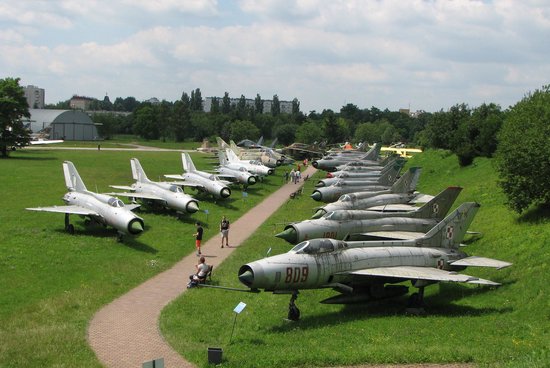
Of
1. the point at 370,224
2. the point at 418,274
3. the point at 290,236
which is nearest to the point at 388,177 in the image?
the point at 370,224

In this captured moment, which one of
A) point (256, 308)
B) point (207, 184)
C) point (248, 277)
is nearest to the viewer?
point (248, 277)

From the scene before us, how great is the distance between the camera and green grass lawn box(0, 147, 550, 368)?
15.3 m

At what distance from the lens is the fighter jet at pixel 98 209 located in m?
30.0

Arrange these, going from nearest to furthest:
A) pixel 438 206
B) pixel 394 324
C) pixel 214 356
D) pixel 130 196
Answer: pixel 214 356
pixel 394 324
pixel 438 206
pixel 130 196

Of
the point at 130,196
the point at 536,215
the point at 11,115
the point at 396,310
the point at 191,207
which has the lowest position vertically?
the point at 396,310

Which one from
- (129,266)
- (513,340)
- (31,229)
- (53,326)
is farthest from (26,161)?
(513,340)

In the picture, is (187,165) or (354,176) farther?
(354,176)

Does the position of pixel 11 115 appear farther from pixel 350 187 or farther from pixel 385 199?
pixel 385 199

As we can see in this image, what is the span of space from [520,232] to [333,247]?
1233 centimetres

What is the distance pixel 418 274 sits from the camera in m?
20.0

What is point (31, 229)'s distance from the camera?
31.8 m

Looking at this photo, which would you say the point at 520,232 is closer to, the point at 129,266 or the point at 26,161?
the point at 129,266

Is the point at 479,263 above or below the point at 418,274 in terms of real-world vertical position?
above

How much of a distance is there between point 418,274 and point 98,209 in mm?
19893
